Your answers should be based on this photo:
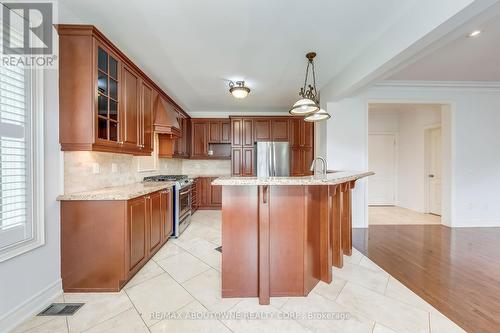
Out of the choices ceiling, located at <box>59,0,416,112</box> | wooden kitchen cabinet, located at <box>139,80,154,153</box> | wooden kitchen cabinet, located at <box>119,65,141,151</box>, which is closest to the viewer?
ceiling, located at <box>59,0,416,112</box>

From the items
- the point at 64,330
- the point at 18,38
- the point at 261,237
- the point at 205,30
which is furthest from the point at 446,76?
the point at 64,330

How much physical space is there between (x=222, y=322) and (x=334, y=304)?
3.19 ft

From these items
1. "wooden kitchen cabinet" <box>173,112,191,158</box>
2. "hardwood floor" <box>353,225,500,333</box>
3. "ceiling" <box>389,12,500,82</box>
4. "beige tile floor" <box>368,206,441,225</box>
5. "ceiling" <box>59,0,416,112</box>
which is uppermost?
"ceiling" <box>389,12,500,82</box>

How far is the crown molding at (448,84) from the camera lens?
12.7 feet

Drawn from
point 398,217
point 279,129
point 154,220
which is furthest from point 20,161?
point 398,217

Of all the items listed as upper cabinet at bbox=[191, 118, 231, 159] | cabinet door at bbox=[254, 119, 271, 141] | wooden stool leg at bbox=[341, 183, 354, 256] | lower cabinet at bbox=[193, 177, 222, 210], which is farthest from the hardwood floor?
upper cabinet at bbox=[191, 118, 231, 159]

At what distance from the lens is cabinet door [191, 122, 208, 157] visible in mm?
5543

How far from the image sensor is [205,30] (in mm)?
2234

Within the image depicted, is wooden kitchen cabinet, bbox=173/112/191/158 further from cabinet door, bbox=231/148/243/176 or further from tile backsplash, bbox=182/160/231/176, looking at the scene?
cabinet door, bbox=231/148/243/176

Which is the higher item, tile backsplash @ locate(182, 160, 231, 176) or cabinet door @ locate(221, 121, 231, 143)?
cabinet door @ locate(221, 121, 231, 143)

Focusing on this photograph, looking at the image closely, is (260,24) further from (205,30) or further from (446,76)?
(446,76)

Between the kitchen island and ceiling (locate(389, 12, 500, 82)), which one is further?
ceiling (locate(389, 12, 500, 82))

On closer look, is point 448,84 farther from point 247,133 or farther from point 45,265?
point 45,265

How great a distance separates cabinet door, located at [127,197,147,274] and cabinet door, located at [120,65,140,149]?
778mm
